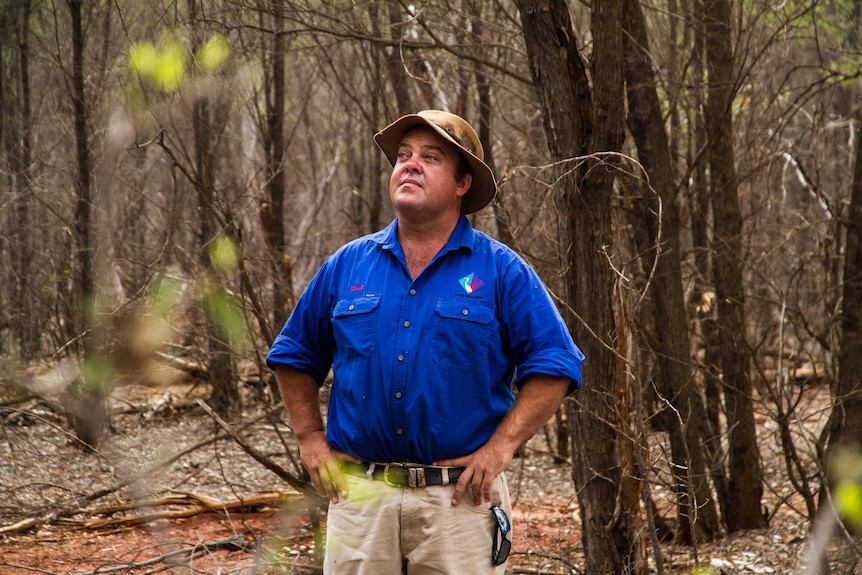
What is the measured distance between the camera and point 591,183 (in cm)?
466

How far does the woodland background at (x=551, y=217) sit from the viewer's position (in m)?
4.67

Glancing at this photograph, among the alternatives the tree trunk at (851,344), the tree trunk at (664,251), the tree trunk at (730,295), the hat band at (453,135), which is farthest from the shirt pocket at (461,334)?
the tree trunk at (730,295)

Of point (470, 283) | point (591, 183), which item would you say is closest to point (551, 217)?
point (591, 183)

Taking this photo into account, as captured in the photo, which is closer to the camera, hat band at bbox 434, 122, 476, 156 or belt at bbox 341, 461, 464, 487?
belt at bbox 341, 461, 464, 487

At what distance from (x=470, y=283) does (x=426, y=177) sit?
42 cm

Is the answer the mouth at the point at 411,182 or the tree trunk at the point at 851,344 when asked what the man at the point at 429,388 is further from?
the tree trunk at the point at 851,344

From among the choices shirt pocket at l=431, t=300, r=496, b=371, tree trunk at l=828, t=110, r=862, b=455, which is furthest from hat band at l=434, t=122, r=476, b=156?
tree trunk at l=828, t=110, r=862, b=455

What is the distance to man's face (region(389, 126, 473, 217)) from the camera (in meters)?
3.24

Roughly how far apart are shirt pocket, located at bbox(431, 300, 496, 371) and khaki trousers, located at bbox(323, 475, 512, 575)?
42 centimetres

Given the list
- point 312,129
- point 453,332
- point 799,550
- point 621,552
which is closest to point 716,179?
point 799,550

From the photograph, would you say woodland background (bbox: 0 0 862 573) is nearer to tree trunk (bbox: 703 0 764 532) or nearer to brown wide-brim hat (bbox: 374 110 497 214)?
tree trunk (bbox: 703 0 764 532)

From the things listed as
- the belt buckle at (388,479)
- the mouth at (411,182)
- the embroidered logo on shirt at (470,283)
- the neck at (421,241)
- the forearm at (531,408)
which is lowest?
the belt buckle at (388,479)

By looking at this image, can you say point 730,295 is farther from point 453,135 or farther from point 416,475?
point 416,475

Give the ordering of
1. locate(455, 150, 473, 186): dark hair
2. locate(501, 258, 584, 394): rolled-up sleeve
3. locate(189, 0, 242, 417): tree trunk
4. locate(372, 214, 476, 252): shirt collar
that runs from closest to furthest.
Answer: locate(501, 258, 584, 394): rolled-up sleeve → locate(372, 214, 476, 252): shirt collar → locate(455, 150, 473, 186): dark hair → locate(189, 0, 242, 417): tree trunk
